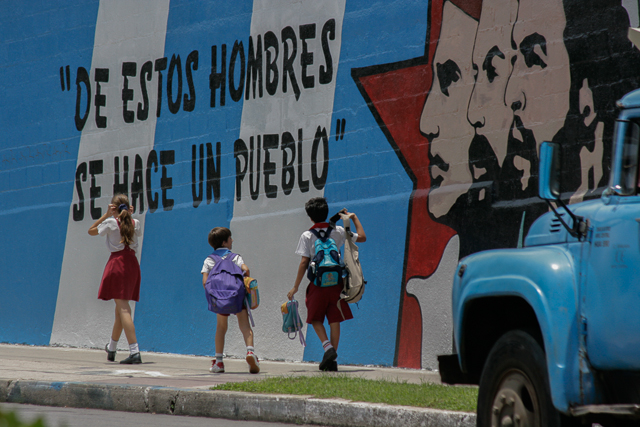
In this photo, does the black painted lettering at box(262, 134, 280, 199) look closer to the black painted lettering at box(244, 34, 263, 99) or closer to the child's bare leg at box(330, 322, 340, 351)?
the black painted lettering at box(244, 34, 263, 99)

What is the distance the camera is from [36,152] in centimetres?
1384

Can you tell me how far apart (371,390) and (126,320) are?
13.1 feet

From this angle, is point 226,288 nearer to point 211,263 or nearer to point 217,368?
point 211,263

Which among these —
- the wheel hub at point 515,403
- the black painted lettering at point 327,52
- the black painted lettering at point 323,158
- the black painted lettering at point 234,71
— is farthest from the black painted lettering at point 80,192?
the wheel hub at point 515,403

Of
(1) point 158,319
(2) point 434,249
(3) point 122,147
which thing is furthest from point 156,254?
(2) point 434,249

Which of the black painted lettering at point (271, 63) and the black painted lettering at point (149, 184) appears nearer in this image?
the black painted lettering at point (271, 63)

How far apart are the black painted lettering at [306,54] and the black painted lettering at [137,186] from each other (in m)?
3.15

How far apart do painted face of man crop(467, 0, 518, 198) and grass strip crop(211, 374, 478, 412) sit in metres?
2.68

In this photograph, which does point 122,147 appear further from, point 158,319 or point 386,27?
point 386,27

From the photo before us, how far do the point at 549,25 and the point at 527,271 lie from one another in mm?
5083

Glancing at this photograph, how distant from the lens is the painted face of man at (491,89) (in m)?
8.73

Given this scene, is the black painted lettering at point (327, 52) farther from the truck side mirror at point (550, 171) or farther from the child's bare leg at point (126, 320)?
the truck side mirror at point (550, 171)

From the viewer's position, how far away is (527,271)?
159 inches

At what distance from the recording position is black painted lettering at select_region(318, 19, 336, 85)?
10391 millimetres
